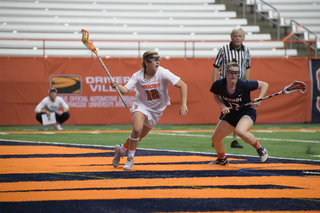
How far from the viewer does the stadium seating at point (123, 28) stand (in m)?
18.0

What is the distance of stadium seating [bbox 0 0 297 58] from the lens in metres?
18.0

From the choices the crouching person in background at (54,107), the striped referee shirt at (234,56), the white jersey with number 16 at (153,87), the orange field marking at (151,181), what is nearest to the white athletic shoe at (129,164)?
the orange field marking at (151,181)

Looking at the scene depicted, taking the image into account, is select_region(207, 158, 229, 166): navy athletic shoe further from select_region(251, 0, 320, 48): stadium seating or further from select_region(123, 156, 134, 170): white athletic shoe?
select_region(251, 0, 320, 48): stadium seating

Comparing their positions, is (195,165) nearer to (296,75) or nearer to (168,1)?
(296,75)

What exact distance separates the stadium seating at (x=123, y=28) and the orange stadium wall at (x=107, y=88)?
141 centimetres

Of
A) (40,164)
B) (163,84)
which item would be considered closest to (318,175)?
(163,84)

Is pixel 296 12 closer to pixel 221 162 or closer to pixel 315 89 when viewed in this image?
pixel 315 89

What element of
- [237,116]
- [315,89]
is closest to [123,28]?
[315,89]

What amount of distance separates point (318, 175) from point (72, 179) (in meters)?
2.83

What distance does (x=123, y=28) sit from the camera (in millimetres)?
19156

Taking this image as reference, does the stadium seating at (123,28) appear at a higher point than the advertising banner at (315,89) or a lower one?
higher

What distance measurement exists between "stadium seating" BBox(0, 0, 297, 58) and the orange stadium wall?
141 cm

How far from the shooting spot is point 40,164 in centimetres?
653

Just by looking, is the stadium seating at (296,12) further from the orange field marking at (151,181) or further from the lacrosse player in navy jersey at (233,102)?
the orange field marking at (151,181)
